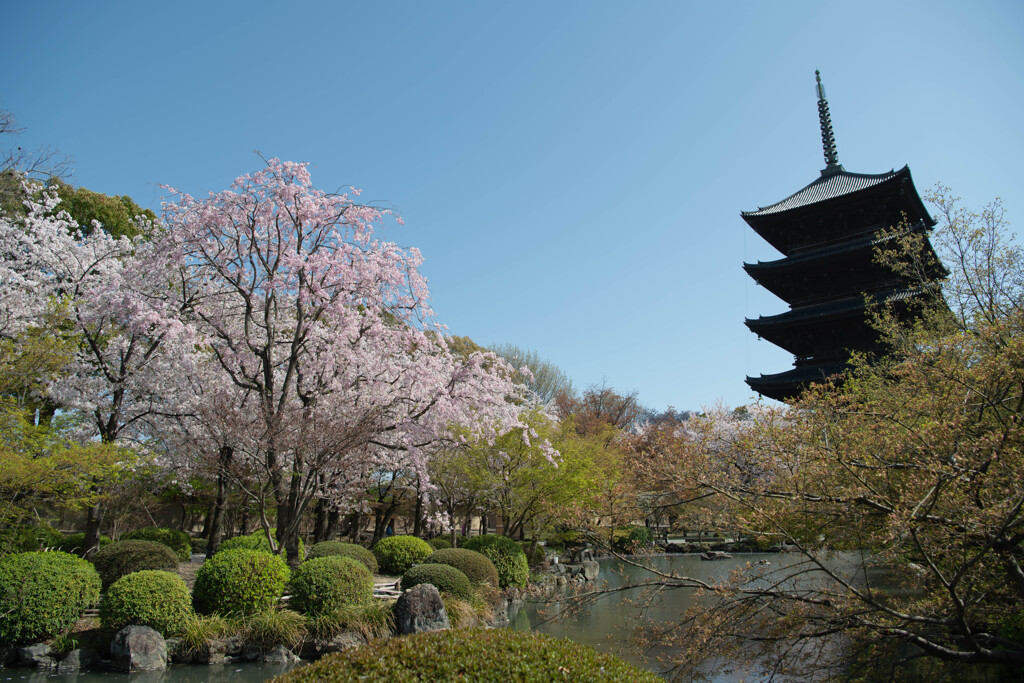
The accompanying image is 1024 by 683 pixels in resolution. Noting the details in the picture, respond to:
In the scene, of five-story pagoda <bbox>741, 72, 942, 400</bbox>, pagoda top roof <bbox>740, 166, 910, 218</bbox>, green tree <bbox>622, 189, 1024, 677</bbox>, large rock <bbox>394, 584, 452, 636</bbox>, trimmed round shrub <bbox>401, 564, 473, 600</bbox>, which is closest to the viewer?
green tree <bbox>622, 189, 1024, 677</bbox>

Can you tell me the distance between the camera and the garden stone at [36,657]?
8.11m

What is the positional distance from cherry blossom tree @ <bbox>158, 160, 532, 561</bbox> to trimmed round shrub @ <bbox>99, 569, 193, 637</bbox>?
210 cm

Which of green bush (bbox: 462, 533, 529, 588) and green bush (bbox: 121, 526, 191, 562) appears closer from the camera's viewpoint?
green bush (bbox: 462, 533, 529, 588)

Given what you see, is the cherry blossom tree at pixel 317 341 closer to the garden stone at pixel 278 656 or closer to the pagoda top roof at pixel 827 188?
the garden stone at pixel 278 656

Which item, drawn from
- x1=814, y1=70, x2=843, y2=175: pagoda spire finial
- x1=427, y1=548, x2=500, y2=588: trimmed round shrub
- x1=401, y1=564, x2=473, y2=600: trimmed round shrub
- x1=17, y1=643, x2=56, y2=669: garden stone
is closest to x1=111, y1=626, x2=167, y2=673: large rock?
x1=17, y1=643, x2=56, y2=669: garden stone

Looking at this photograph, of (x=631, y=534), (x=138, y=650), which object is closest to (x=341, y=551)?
(x=138, y=650)

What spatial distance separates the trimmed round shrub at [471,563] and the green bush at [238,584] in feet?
12.0

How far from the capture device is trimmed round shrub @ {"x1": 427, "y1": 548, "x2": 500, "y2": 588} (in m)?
12.5

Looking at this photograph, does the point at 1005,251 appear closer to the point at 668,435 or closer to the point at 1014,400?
the point at 1014,400

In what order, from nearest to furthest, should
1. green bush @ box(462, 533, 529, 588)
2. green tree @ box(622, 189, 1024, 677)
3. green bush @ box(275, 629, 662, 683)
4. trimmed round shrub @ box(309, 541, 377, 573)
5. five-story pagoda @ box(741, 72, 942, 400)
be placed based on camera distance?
green bush @ box(275, 629, 662, 683), green tree @ box(622, 189, 1024, 677), trimmed round shrub @ box(309, 541, 377, 573), green bush @ box(462, 533, 529, 588), five-story pagoda @ box(741, 72, 942, 400)

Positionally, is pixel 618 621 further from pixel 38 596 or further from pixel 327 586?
pixel 38 596

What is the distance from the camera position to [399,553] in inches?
656

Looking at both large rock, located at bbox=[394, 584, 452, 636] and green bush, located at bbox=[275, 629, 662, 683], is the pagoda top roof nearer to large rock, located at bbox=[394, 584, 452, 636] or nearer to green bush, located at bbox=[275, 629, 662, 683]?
large rock, located at bbox=[394, 584, 452, 636]

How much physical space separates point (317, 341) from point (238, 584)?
5.18m
